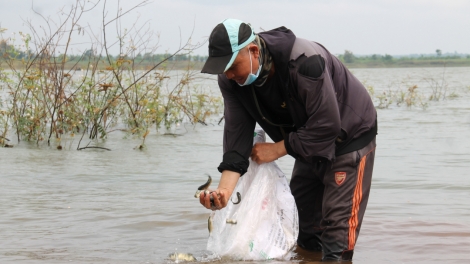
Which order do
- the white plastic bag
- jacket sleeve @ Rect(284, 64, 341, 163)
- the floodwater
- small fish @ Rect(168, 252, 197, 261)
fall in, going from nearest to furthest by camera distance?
jacket sleeve @ Rect(284, 64, 341, 163), the white plastic bag, small fish @ Rect(168, 252, 197, 261), the floodwater

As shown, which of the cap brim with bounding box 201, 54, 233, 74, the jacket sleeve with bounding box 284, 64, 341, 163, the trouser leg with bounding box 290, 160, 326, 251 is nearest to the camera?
the cap brim with bounding box 201, 54, 233, 74

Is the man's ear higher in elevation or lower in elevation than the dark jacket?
higher

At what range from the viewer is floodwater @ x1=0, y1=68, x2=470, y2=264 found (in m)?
4.54

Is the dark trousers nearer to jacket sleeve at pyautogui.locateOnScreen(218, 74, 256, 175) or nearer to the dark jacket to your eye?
the dark jacket

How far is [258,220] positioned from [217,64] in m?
1.01

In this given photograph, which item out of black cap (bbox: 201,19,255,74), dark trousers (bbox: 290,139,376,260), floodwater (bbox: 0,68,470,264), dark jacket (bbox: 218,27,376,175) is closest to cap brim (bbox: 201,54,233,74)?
black cap (bbox: 201,19,255,74)

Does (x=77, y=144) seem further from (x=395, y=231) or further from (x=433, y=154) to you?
(x=395, y=231)

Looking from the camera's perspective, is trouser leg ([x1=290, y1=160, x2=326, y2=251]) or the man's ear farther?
trouser leg ([x1=290, y1=160, x2=326, y2=251])

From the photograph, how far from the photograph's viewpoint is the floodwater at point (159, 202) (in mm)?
4539

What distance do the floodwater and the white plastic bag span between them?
339mm

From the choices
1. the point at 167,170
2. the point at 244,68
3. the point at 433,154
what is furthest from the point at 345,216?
the point at 433,154

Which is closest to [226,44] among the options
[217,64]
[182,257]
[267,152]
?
[217,64]

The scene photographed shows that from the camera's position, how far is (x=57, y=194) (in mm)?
6488

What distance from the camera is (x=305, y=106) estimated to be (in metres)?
3.21
